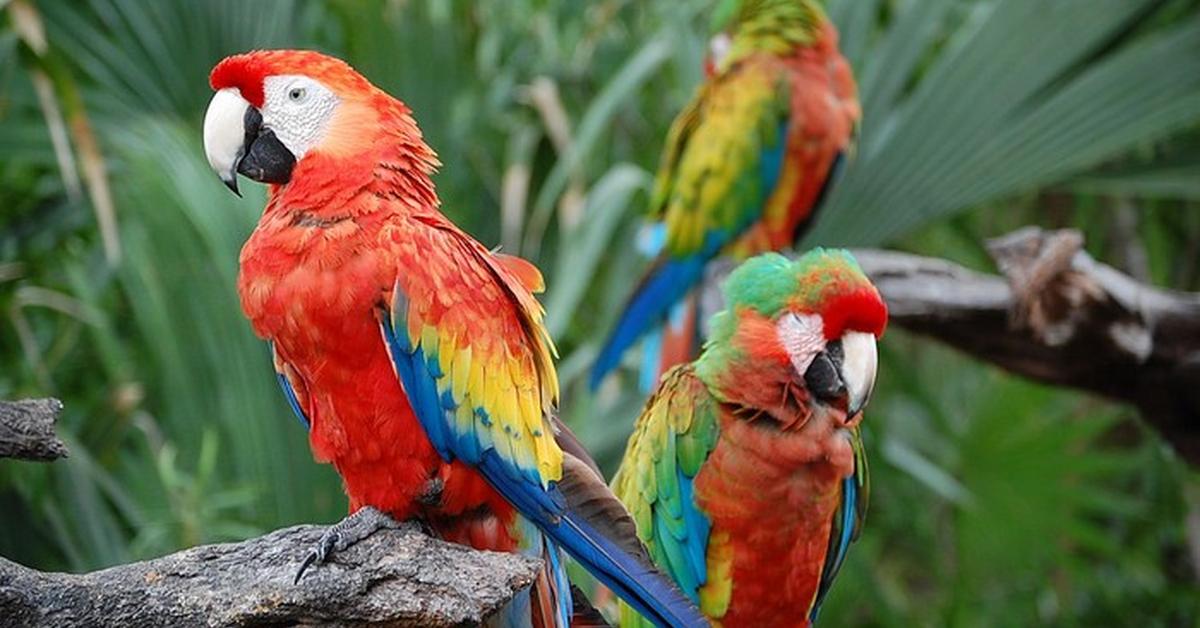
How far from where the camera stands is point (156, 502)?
2.55 meters

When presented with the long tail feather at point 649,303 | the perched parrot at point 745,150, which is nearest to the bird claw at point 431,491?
the long tail feather at point 649,303

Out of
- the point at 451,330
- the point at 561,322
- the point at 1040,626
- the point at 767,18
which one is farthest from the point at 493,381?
the point at 1040,626

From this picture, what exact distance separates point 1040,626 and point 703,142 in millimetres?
1566

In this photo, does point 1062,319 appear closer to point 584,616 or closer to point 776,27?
point 776,27

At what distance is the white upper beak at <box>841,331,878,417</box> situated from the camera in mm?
1498

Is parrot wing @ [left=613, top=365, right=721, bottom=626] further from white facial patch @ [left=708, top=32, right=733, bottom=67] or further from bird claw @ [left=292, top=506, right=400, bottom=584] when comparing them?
white facial patch @ [left=708, top=32, right=733, bottom=67]

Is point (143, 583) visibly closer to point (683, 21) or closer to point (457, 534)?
point (457, 534)

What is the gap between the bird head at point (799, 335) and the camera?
149 cm

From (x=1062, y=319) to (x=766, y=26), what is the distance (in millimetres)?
816

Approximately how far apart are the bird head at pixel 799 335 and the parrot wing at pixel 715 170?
3.88ft

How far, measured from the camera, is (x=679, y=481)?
5.24 feet

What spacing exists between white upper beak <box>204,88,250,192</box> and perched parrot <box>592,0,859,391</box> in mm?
1488

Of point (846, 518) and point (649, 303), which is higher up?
point (846, 518)

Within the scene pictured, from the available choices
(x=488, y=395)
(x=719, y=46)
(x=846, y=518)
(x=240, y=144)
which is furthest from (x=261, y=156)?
(x=719, y=46)
